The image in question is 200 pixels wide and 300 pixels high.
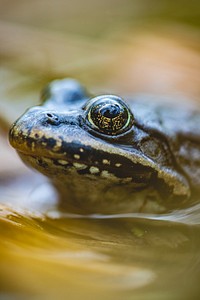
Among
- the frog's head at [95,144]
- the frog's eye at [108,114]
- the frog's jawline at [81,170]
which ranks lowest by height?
the frog's jawline at [81,170]

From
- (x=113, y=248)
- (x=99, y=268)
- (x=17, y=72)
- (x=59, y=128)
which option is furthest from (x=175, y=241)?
(x=17, y=72)

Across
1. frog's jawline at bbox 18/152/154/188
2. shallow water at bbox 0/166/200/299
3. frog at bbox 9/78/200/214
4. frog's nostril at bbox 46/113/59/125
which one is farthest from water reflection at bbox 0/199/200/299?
frog's nostril at bbox 46/113/59/125

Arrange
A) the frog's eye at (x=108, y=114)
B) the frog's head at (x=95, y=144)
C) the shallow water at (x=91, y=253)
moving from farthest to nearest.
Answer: the frog's eye at (x=108, y=114), the frog's head at (x=95, y=144), the shallow water at (x=91, y=253)

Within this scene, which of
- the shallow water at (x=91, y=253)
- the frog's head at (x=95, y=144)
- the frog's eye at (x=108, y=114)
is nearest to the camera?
the shallow water at (x=91, y=253)

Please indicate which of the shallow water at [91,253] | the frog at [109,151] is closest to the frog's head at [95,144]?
the frog at [109,151]

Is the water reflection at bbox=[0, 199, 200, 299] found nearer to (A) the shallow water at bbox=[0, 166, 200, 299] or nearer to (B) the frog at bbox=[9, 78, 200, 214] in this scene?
(A) the shallow water at bbox=[0, 166, 200, 299]

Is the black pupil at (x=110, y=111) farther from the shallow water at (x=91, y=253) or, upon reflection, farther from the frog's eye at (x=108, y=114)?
the shallow water at (x=91, y=253)

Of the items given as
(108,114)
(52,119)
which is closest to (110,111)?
(108,114)

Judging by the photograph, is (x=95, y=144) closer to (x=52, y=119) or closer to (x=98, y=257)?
(x=52, y=119)

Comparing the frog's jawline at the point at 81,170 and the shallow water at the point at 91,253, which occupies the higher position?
the frog's jawline at the point at 81,170
